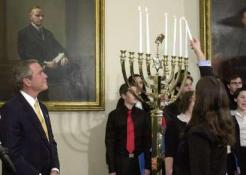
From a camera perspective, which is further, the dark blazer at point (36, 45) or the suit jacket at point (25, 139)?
the dark blazer at point (36, 45)

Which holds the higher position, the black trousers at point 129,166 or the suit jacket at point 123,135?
the suit jacket at point 123,135

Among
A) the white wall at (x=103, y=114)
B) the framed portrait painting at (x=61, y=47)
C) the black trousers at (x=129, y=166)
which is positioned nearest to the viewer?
the black trousers at (x=129, y=166)

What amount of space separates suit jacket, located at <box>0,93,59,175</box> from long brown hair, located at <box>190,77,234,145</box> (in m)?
1.38

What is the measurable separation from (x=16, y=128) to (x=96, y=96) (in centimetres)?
195

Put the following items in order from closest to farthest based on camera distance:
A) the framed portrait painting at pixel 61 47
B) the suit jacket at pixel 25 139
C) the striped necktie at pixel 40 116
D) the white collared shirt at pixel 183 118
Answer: the suit jacket at pixel 25 139
the striped necktie at pixel 40 116
the white collared shirt at pixel 183 118
the framed portrait painting at pixel 61 47

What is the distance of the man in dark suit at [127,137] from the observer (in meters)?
4.54

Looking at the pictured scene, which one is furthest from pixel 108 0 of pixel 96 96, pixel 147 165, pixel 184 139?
pixel 184 139

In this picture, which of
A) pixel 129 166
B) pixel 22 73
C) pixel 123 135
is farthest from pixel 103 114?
pixel 22 73

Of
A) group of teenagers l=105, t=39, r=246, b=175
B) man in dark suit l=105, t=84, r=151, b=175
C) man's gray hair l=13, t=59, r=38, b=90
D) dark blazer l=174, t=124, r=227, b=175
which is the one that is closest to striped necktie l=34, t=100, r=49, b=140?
man's gray hair l=13, t=59, r=38, b=90

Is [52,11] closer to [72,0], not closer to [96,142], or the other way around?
[72,0]

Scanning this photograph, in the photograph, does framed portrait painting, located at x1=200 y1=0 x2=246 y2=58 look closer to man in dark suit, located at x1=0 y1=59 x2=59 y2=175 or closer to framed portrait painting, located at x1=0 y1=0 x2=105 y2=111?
framed portrait painting, located at x1=0 y1=0 x2=105 y2=111

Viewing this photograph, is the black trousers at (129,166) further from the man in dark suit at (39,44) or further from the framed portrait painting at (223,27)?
the framed portrait painting at (223,27)

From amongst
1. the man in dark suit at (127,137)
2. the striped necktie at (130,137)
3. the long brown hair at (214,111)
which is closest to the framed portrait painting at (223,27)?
the man in dark suit at (127,137)

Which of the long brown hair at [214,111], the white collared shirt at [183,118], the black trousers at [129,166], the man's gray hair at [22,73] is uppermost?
the man's gray hair at [22,73]
